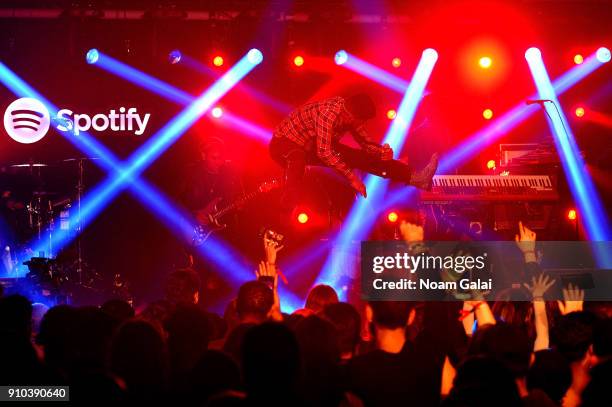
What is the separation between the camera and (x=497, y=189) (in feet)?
28.7

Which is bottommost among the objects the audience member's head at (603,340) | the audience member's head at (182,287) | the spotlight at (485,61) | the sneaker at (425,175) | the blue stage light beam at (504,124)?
the audience member's head at (603,340)

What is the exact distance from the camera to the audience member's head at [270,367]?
233 cm

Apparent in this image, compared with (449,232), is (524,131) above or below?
above

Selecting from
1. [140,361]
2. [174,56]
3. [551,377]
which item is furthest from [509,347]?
[174,56]

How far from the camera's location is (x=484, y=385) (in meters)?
2.51

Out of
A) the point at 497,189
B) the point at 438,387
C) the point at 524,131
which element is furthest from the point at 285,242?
the point at 438,387

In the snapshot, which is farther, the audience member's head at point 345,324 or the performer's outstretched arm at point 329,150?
the performer's outstretched arm at point 329,150

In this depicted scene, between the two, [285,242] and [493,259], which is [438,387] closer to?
[493,259]

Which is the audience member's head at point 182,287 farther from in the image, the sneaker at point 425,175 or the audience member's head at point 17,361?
the sneaker at point 425,175

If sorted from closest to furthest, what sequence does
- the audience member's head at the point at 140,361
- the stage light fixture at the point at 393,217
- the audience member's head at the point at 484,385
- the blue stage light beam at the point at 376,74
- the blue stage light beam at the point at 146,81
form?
the audience member's head at the point at 484,385
the audience member's head at the point at 140,361
the stage light fixture at the point at 393,217
the blue stage light beam at the point at 146,81
the blue stage light beam at the point at 376,74

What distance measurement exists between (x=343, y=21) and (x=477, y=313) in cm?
666

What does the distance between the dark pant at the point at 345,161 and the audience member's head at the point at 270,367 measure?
23.4ft

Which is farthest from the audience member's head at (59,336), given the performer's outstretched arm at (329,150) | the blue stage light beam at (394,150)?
the blue stage light beam at (394,150)

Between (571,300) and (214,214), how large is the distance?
6.08m
